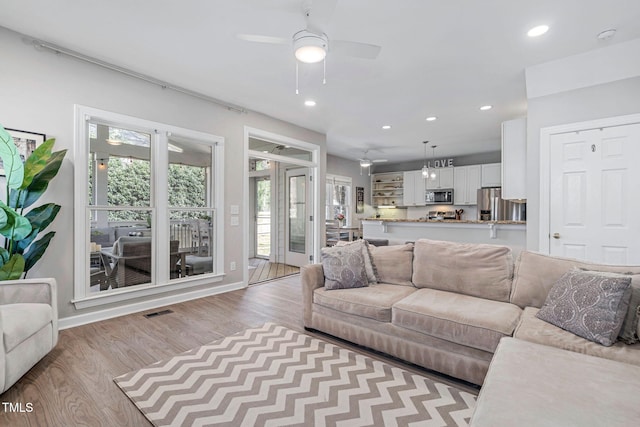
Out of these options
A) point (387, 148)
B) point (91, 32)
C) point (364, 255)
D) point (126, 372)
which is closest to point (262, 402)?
point (126, 372)

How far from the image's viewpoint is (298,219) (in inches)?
251

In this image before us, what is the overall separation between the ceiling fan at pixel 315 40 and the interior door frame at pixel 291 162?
2514 millimetres

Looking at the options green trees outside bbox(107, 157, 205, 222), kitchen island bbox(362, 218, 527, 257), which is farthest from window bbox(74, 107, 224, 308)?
kitchen island bbox(362, 218, 527, 257)

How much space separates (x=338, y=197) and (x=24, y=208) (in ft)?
21.9

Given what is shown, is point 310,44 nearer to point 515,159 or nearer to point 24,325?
point 24,325

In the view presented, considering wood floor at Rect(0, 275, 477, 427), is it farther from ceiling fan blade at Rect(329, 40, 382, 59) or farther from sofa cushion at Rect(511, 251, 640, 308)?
ceiling fan blade at Rect(329, 40, 382, 59)

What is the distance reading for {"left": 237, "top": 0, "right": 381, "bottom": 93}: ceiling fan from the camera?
199 cm

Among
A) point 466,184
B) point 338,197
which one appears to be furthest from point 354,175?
point 466,184

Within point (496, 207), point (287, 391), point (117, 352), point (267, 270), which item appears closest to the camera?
point (287, 391)

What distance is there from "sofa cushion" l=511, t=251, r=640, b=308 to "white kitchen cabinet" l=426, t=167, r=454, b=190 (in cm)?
607

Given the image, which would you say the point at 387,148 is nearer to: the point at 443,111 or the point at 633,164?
the point at 443,111

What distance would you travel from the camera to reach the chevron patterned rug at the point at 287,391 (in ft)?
5.56

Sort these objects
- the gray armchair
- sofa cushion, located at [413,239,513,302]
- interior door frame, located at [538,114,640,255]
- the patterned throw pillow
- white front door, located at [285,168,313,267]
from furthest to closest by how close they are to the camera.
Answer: white front door, located at [285,168,313,267]
interior door frame, located at [538,114,640,255]
sofa cushion, located at [413,239,513,302]
the gray armchair
the patterned throw pillow

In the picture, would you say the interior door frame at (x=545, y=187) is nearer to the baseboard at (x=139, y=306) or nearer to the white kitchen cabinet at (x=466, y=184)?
the baseboard at (x=139, y=306)
